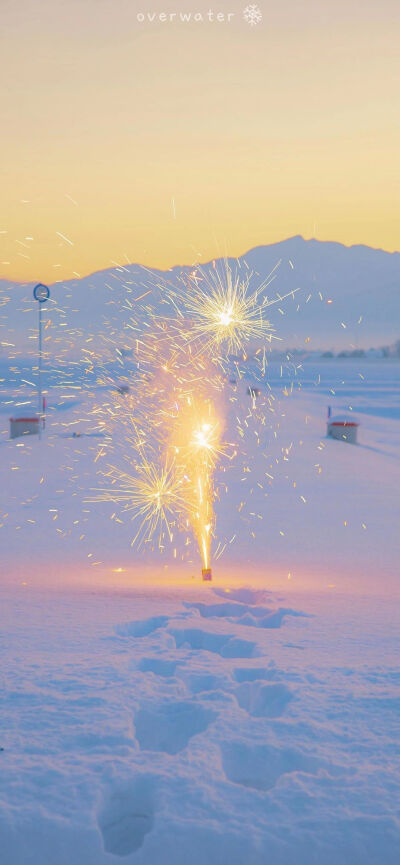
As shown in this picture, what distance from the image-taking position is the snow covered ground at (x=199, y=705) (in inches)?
120

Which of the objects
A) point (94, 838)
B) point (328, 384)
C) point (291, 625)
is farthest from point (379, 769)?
point (328, 384)

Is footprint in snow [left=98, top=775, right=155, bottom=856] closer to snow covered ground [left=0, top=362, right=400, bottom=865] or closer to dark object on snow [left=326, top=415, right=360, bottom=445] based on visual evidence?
snow covered ground [left=0, top=362, right=400, bottom=865]

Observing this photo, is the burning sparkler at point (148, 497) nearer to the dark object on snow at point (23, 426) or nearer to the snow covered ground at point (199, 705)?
the snow covered ground at point (199, 705)

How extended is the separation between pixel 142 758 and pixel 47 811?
545mm

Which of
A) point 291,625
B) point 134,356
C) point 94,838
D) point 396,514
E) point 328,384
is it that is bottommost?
point 94,838

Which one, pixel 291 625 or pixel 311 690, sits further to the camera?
pixel 291 625

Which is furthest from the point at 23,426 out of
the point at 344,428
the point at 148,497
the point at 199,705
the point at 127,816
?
the point at 127,816

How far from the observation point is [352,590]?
6.79 m

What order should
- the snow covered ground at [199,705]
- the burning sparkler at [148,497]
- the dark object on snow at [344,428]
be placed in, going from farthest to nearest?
the dark object on snow at [344,428] < the burning sparkler at [148,497] < the snow covered ground at [199,705]

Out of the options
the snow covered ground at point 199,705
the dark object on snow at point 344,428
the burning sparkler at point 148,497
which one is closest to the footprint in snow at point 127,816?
the snow covered ground at point 199,705

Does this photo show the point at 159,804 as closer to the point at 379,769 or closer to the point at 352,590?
the point at 379,769

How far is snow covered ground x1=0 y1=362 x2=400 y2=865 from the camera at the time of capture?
9.98ft

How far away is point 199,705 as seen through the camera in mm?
4074

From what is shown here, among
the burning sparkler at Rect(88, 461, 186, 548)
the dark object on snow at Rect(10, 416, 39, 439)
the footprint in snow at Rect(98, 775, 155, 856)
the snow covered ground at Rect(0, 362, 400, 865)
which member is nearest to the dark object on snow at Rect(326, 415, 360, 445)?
the burning sparkler at Rect(88, 461, 186, 548)
